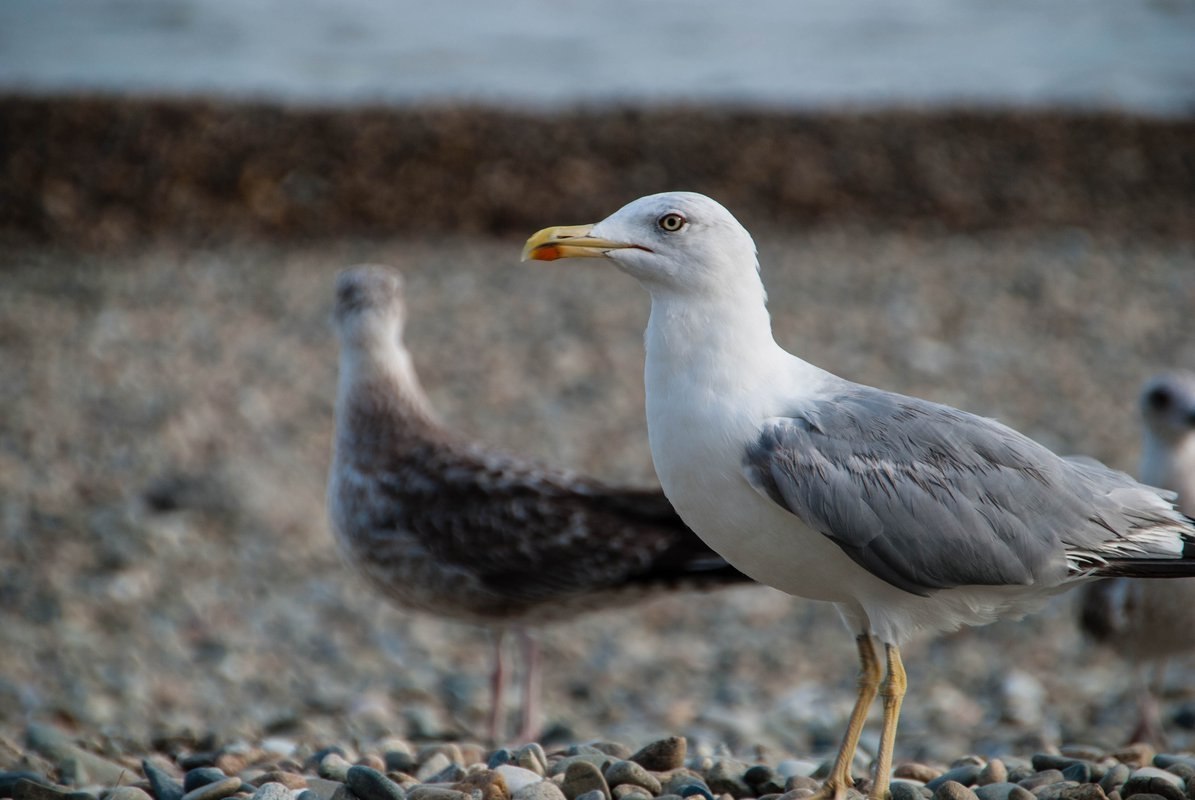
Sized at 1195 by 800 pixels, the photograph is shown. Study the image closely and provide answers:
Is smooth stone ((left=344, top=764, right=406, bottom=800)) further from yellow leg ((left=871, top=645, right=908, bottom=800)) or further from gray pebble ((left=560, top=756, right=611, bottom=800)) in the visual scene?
yellow leg ((left=871, top=645, right=908, bottom=800))

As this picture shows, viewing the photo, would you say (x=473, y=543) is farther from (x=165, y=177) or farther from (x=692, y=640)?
(x=165, y=177)

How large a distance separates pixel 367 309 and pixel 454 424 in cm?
462

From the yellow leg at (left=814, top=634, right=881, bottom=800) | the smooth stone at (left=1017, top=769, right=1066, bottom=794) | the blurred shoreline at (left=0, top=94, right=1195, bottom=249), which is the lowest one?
the smooth stone at (left=1017, top=769, right=1066, bottom=794)

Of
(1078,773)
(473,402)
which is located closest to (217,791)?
(1078,773)

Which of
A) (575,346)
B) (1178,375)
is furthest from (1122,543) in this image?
(575,346)

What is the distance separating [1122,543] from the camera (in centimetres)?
357

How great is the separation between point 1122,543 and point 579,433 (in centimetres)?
730

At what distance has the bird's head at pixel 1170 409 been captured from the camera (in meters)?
6.46

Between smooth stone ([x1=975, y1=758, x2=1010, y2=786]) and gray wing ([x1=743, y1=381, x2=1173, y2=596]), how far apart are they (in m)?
0.81

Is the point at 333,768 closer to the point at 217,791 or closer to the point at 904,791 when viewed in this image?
the point at 217,791

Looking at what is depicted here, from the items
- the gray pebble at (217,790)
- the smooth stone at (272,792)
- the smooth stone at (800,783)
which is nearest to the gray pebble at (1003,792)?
the smooth stone at (800,783)

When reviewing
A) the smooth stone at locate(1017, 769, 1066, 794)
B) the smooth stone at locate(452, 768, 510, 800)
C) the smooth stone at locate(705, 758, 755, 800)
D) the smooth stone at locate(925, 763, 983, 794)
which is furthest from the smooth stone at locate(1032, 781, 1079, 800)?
the smooth stone at locate(452, 768, 510, 800)

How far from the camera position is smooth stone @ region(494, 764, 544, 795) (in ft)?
12.0

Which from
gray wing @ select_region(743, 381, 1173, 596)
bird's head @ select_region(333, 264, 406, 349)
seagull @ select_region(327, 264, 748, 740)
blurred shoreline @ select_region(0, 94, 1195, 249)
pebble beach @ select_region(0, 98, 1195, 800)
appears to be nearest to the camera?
gray wing @ select_region(743, 381, 1173, 596)
